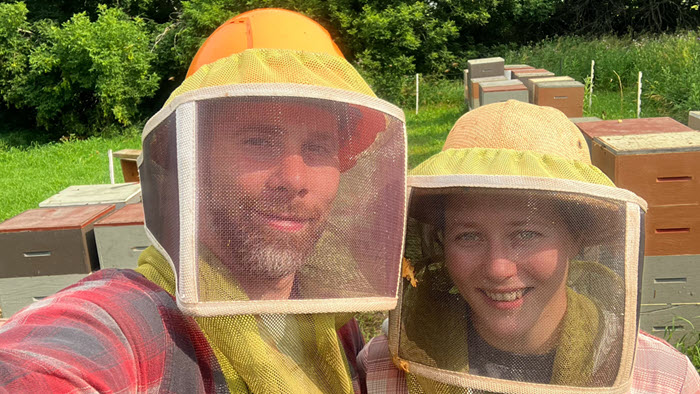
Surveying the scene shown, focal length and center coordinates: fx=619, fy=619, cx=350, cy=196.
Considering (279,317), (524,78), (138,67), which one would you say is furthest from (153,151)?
(138,67)

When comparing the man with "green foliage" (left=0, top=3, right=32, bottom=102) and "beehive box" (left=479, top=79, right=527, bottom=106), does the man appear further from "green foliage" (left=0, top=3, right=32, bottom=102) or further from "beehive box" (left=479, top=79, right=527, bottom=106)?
"green foliage" (left=0, top=3, right=32, bottom=102)

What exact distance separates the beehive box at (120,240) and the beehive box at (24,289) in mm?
258

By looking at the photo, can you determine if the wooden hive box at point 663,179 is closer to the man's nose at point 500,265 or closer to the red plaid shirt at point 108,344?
the man's nose at point 500,265

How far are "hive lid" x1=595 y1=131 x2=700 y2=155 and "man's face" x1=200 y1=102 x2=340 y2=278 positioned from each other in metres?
2.55

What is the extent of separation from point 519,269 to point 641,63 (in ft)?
51.2

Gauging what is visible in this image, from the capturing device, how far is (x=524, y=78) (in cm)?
995

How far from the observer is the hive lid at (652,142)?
10.9ft

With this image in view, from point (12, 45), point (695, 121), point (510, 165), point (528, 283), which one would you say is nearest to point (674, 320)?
point (695, 121)

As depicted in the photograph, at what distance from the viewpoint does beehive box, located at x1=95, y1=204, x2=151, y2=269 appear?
3656 millimetres

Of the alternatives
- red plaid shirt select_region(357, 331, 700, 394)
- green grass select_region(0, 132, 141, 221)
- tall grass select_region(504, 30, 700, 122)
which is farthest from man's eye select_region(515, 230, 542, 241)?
tall grass select_region(504, 30, 700, 122)

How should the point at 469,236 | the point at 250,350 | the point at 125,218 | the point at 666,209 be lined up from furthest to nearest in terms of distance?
the point at 125,218 → the point at 666,209 → the point at 469,236 → the point at 250,350

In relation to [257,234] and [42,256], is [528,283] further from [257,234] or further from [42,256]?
[42,256]

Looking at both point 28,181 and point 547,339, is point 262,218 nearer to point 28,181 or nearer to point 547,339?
point 547,339

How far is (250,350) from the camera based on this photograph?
125 cm
